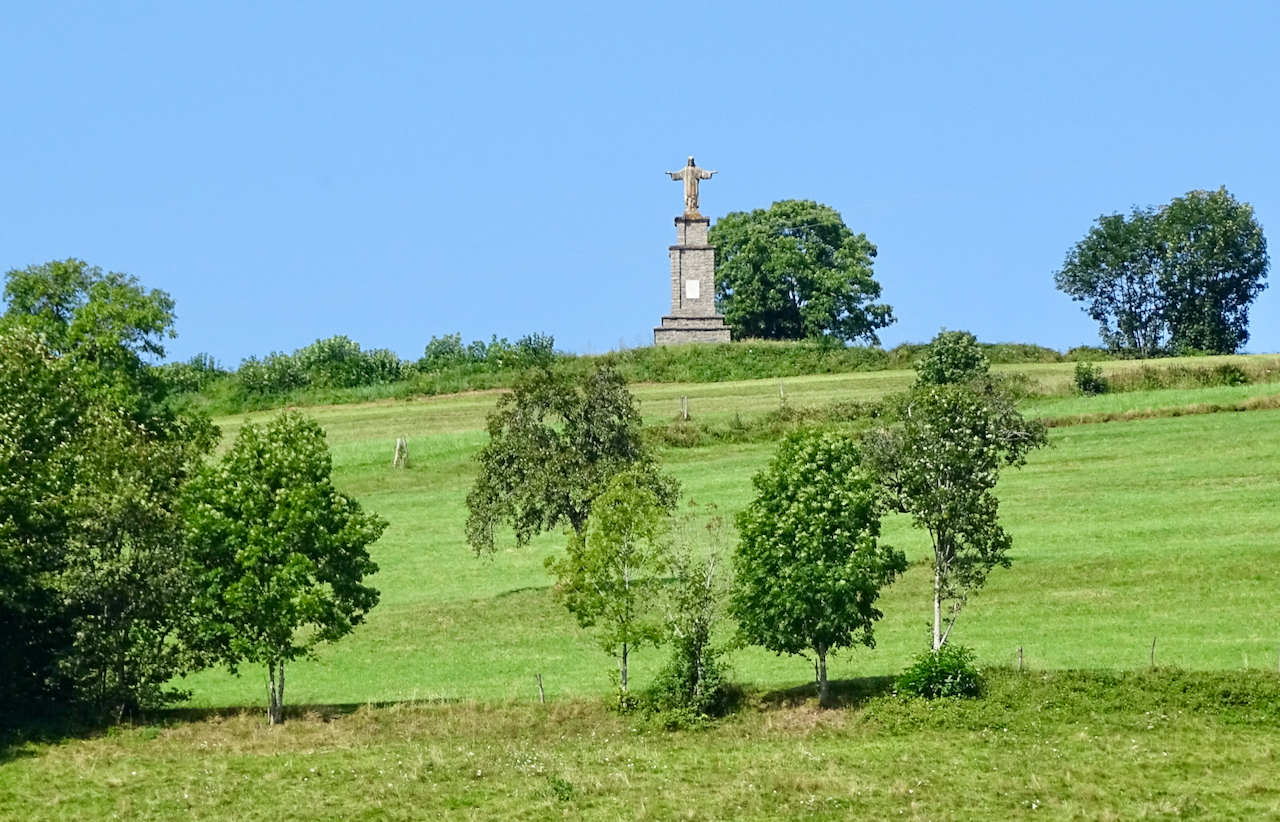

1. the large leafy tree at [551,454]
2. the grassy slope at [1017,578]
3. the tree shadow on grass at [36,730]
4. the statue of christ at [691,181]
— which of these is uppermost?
the statue of christ at [691,181]

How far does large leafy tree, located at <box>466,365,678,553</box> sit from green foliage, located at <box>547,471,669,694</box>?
9691mm

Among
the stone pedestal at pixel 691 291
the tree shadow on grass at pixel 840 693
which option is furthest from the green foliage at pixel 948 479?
the stone pedestal at pixel 691 291

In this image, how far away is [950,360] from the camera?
3342 inches

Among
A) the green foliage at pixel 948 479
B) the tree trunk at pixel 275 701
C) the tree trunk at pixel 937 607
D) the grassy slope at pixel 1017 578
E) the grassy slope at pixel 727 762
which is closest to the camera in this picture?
the grassy slope at pixel 727 762

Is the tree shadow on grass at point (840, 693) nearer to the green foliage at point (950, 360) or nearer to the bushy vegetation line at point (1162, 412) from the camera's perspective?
the green foliage at point (950, 360)

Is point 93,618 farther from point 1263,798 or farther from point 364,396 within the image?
point 364,396

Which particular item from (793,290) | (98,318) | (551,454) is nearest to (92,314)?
(98,318)

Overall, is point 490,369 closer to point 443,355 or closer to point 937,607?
point 443,355

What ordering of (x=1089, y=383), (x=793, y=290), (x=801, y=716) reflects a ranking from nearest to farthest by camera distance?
1. (x=801, y=716)
2. (x=1089, y=383)
3. (x=793, y=290)

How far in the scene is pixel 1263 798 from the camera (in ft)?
123

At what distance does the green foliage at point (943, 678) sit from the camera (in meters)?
45.8

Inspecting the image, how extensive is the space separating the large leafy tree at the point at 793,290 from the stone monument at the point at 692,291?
56.2ft

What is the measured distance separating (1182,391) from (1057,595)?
37.4m

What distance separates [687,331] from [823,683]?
71683 millimetres
